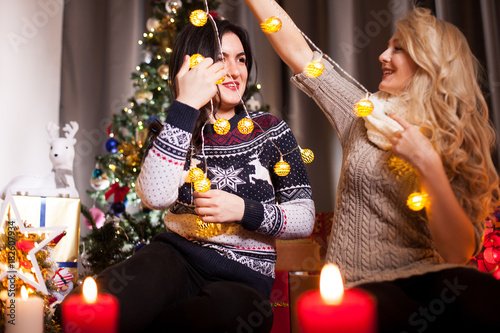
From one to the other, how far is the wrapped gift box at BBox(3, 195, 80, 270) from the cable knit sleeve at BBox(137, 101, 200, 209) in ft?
3.21

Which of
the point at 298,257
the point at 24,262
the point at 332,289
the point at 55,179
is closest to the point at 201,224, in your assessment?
the point at 332,289

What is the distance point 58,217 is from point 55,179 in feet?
1.35

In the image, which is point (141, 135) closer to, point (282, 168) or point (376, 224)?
point (282, 168)

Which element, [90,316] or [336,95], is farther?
[336,95]

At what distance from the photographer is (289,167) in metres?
1.02

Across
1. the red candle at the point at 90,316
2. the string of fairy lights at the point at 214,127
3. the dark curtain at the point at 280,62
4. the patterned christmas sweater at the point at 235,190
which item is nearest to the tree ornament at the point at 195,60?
the string of fairy lights at the point at 214,127

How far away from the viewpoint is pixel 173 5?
97.7 inches

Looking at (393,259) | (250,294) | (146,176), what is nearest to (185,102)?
(146,176)

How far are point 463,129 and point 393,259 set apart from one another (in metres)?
0.30

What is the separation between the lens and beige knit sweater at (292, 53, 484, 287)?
0.90 metres

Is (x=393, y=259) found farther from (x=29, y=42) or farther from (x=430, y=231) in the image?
(x=29, y=42)

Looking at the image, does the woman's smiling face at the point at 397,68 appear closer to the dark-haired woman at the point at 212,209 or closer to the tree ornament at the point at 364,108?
the tree ornament at the point at 364,108

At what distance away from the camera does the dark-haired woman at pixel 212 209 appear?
801mm

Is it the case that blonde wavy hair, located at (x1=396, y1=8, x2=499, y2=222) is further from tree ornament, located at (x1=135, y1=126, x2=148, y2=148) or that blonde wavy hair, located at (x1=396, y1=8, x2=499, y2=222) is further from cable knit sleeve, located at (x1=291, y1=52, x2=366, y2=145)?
tree ornament, located at (x1=135, y1=126, x2=148, y2=148)
